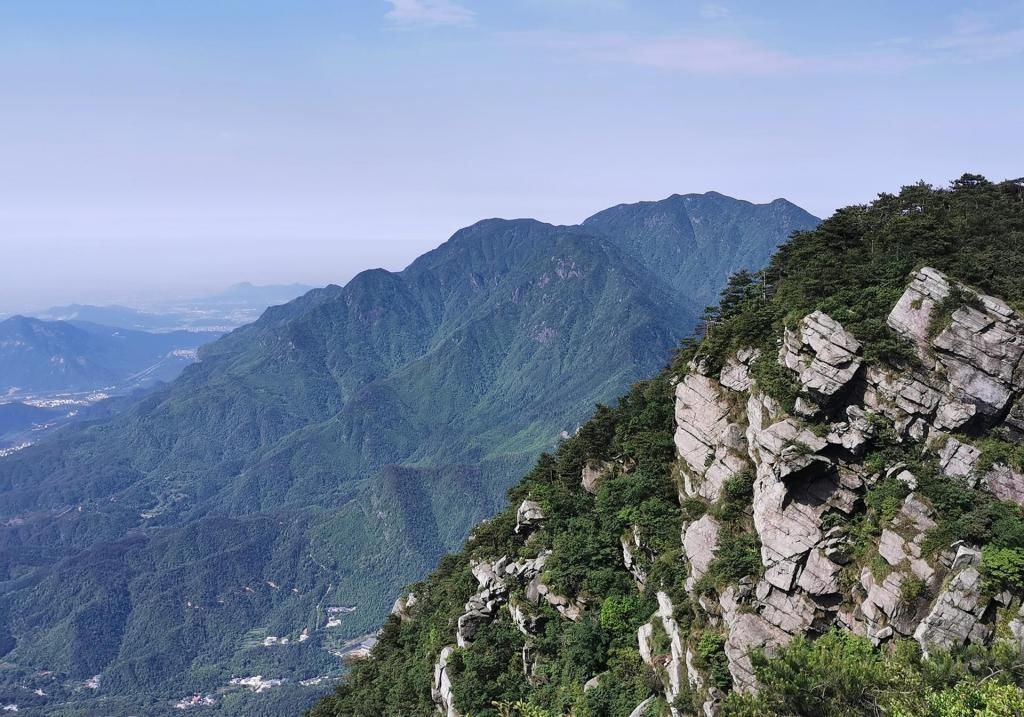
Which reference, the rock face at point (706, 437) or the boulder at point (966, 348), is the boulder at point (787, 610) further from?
the boulder at point (966, 348)

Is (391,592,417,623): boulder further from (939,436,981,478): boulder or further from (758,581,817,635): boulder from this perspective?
(939,436,981,478): boulder

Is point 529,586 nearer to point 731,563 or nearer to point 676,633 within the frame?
point 676,633

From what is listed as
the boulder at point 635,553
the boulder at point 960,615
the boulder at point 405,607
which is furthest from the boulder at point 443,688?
the boulder at point 960,615

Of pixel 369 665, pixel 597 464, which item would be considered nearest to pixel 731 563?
pixel 597 464

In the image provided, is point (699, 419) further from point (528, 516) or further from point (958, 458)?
point (528, 516)

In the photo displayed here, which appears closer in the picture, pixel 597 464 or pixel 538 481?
pixel 597 464

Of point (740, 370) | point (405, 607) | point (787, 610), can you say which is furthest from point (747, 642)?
point (405, 607)

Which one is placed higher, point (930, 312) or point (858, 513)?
point (930, 312)

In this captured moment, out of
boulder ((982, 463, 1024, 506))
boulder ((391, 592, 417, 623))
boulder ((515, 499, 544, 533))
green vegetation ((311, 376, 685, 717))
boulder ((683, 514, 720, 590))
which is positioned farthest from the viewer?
boulder ((391, 592, 417, 623))

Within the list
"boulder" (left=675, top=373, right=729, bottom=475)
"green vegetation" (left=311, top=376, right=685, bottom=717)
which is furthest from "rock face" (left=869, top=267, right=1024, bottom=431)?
"green vegetation" (left=311, top=376, right=685, bottom=717)
